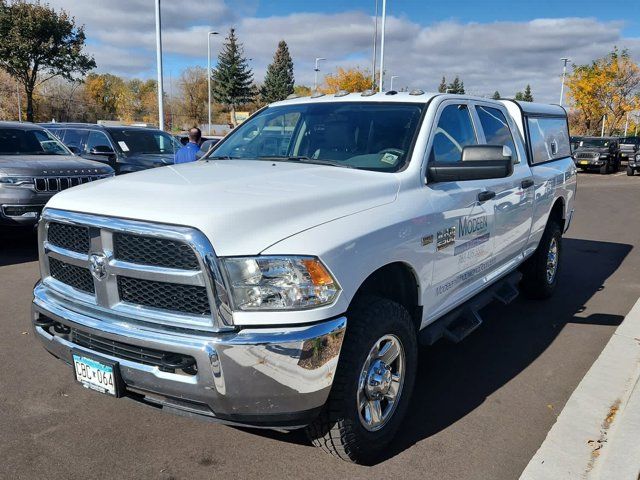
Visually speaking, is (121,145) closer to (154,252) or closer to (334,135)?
(334,135)

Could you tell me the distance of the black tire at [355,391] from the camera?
268cm

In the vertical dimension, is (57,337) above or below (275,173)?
below

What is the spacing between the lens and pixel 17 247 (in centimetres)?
832

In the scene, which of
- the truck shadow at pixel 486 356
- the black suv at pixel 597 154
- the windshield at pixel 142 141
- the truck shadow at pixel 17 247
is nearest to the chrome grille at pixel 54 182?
the truck shadow at pixel 17 247

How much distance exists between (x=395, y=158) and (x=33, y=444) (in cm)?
268

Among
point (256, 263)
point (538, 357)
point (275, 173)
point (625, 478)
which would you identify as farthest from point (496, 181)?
point (256, 263)

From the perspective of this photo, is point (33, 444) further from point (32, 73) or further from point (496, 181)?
point (32, 73)

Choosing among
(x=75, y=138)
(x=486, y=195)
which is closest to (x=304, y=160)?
(x=486, y=195)

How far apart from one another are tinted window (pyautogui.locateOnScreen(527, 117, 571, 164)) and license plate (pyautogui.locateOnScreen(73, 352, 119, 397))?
4.27 m

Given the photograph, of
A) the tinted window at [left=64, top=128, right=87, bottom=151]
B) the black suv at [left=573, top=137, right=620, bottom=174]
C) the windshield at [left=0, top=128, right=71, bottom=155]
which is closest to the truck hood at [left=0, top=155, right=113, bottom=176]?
the windshield at [left=0, top=128, right=71, bottom=155]

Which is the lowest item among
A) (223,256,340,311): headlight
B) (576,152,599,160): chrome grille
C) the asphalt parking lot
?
the asphalt parking lot

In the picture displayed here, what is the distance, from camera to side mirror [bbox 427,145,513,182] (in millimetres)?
3355

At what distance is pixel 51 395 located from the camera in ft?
12.2

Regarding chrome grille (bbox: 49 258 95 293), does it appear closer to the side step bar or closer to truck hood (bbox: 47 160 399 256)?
truck hood (bbox: 47 160 399 256)
